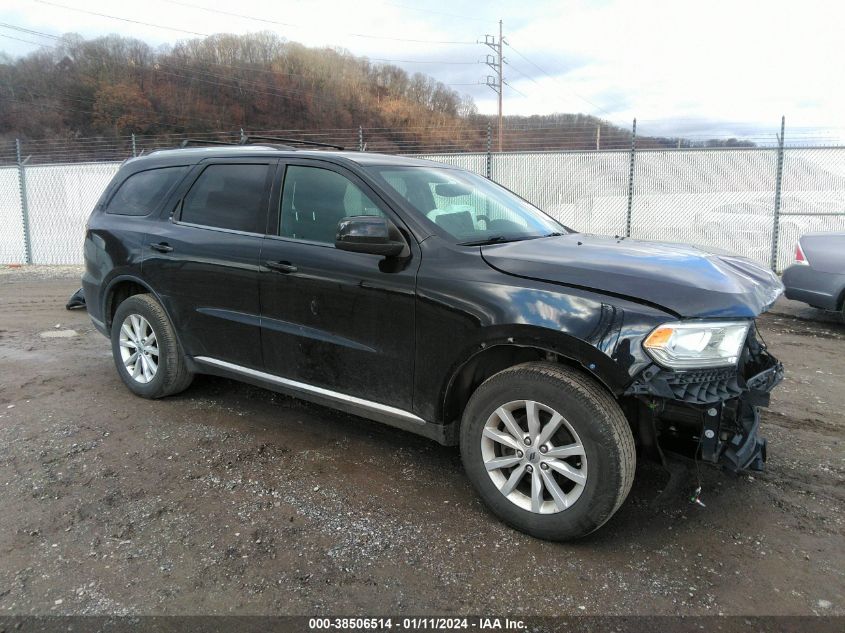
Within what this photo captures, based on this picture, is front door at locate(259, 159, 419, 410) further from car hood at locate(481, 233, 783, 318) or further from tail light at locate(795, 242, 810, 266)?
tail light at locate(795, 242, 810, 266)

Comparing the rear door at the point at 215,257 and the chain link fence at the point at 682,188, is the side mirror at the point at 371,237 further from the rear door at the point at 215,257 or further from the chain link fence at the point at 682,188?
the chain link fence at the point at 682,188

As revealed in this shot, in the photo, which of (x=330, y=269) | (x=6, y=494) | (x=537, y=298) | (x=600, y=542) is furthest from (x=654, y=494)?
(x=6, y=494)

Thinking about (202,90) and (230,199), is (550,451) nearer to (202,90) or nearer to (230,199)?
(230,199)

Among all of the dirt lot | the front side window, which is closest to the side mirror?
the front side window

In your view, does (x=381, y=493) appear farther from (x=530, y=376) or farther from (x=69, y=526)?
(x=69, y=526)

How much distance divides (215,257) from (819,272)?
667 centimetres

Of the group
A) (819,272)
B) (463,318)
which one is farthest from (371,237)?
(819,272)

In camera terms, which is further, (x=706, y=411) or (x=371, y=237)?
(x=371, y=237)

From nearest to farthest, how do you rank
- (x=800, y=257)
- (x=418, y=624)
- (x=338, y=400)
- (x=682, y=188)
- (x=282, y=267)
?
(x=418, y=624)
(x=338, y=400)
(x=282, y=267)
(x=800, y=257)
(x=682, y=188)

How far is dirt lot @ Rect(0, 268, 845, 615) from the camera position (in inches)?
98.1

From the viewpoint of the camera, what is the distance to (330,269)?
11.3 feet

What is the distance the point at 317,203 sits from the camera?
12.1 ft

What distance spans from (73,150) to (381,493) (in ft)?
62.8

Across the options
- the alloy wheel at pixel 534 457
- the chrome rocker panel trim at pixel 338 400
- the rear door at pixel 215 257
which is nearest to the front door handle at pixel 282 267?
the rear door at pixel 215 257
